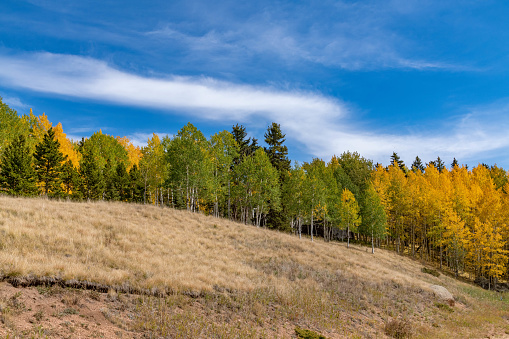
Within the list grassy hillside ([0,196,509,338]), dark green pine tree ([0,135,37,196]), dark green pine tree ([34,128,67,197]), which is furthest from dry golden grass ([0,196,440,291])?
dark green pine tree ([34,128,67,197])

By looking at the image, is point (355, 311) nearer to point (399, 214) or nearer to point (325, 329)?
point (325, 329)

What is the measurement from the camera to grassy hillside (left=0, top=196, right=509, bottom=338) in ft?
34.8

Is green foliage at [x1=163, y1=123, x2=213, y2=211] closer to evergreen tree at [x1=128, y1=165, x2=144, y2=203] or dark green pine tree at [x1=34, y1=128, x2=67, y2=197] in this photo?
evergreen tree at [x1=128, y1=165, x2=144, y2=203]

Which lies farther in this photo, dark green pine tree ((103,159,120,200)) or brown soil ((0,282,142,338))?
dark green pine tree ((103,159,120,200))

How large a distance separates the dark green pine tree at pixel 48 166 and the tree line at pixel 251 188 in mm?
121

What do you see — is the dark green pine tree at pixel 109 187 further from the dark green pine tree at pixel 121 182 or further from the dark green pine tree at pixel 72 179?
the dark green pine tree at pixel 72 179

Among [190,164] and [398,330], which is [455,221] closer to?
[398,330]

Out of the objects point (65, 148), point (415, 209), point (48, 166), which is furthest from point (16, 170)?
point (415, 209)

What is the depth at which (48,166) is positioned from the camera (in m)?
39.7

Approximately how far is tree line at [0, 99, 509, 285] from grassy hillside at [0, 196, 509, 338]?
17.6 meters

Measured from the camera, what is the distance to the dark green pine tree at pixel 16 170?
113 feet

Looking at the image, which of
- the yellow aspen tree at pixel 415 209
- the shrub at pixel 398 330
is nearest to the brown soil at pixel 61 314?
the shrub at pixel 398 330

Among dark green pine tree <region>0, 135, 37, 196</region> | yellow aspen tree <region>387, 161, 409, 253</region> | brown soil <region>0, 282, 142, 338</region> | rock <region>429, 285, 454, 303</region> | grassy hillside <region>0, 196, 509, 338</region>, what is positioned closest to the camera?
brown soil <region>0, 282, 142, 338</region>

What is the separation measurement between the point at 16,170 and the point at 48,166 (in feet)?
15.0
